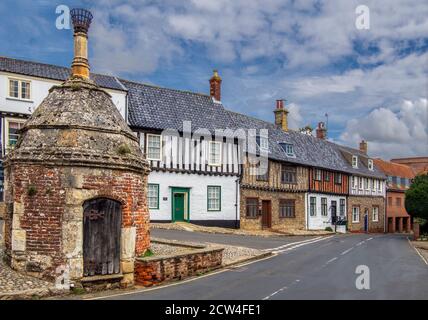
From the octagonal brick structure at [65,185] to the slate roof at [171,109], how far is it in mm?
13782

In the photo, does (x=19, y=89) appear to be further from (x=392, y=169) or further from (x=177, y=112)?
(x=392, y=169)

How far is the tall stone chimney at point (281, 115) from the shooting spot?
40.0 m

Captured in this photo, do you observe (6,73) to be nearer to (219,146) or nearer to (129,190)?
(219,146)

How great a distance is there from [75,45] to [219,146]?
16899 mm

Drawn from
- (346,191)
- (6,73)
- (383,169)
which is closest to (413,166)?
(383,169)

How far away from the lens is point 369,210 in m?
46.4

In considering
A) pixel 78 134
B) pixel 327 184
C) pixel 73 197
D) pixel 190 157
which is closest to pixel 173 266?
pixel 73 197

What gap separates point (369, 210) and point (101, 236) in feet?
131

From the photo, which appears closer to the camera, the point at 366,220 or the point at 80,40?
the point at 80,40

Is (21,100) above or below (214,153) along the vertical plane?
above

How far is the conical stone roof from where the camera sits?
11.4 m

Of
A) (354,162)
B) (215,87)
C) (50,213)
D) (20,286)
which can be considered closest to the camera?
(20,286)

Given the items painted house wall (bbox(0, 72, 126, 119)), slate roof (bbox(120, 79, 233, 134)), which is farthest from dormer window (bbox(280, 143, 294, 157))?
painted house wall (bbox(0, 72, 126, 119))

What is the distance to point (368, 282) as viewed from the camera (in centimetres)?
1270
